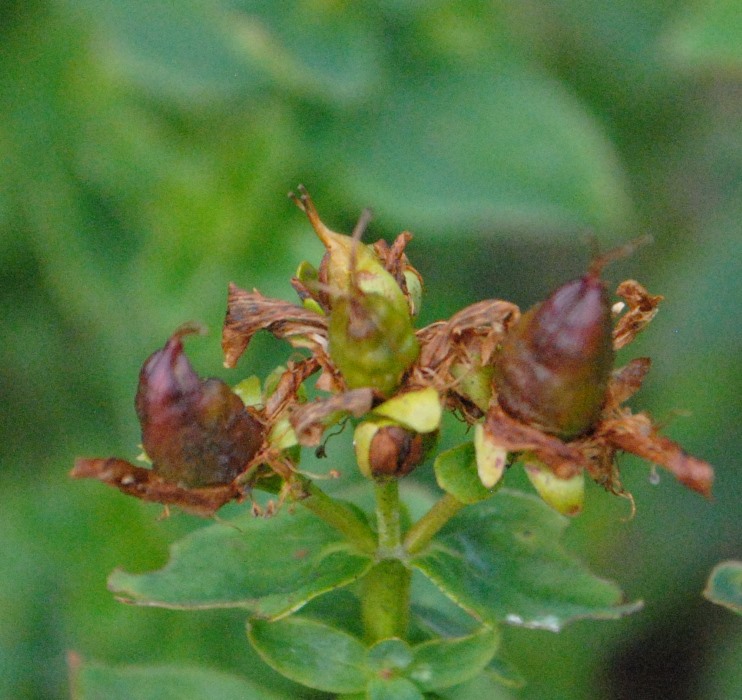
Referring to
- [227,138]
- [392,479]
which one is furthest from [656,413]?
[392,479]

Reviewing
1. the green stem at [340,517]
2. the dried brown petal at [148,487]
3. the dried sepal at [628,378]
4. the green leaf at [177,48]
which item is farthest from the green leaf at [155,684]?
the green leaf at [177,48]

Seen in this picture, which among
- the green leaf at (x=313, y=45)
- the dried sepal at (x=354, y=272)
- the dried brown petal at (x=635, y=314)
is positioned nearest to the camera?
the dried sepal at (x=354, y=272)

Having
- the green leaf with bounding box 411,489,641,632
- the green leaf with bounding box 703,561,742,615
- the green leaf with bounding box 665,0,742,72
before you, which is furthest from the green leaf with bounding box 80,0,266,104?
the green leaf with bounding box 703,561,742,615

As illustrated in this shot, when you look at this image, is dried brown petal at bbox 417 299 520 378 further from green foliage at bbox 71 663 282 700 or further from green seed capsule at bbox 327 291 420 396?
green foliage at bbox 71 663 282 700

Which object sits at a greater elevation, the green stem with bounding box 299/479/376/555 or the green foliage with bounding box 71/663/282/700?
the green stem with bounding box 299/479/376/555

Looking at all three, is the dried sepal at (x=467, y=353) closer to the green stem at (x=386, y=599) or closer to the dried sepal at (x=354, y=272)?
the dried sepal at (x=354, y=272)
